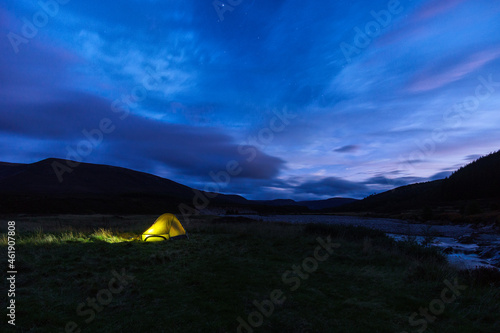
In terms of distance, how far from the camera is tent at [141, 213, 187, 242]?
1605 centimetres

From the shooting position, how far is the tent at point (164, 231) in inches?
632

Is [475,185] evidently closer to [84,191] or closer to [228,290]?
[228,290]

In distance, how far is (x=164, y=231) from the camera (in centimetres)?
1642

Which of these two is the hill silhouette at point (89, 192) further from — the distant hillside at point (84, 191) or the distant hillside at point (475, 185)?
the distant hillside at point (475, 185)

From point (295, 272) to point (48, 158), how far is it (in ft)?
679

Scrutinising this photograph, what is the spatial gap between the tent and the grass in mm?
3152

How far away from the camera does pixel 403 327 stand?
18.1 feet

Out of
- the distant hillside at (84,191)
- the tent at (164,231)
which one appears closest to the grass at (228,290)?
the tent at (164,231)

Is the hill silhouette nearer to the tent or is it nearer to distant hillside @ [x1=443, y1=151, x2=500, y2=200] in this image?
the tent

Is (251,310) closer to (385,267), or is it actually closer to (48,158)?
(385,267)

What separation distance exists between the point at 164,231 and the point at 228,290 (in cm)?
1034

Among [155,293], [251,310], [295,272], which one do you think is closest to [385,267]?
[295,272]

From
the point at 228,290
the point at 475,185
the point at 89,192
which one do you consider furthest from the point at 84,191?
the point at 475,185

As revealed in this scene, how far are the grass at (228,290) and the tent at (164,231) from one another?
10.3 feet
